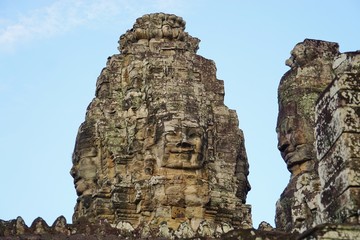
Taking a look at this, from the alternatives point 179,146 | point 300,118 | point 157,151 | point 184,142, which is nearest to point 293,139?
point 300,118

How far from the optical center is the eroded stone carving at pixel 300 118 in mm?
13211

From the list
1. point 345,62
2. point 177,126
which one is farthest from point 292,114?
point 177,126

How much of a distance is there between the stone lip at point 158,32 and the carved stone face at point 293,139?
64.2 feet

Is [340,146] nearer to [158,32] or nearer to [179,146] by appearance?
[179,146]

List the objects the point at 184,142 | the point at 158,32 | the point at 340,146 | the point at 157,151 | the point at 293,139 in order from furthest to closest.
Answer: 1. the point at 158,32
2. the point at 157,151
3. the point at 184,142
4. the point at 293,139
5. the point at 340,146

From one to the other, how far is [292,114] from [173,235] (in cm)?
892

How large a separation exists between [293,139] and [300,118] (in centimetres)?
35

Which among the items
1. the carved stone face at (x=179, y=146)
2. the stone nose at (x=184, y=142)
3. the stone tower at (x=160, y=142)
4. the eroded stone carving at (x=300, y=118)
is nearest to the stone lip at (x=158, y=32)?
the stone tower at (x=160, y=142)

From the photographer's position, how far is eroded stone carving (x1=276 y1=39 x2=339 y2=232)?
43.3 ft

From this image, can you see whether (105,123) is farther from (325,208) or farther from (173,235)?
(325,208)

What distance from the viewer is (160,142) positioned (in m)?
29.8

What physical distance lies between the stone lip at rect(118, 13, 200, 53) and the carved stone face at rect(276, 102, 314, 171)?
19573mm

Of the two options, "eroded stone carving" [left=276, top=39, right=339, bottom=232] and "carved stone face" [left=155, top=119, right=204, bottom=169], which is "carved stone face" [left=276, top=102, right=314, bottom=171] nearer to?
"eroded stone carving" [left=276, top=39, right=339, bottom=232]

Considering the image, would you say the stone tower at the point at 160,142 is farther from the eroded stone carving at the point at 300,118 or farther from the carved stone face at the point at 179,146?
the eroded stone carving at the point at 300,118
